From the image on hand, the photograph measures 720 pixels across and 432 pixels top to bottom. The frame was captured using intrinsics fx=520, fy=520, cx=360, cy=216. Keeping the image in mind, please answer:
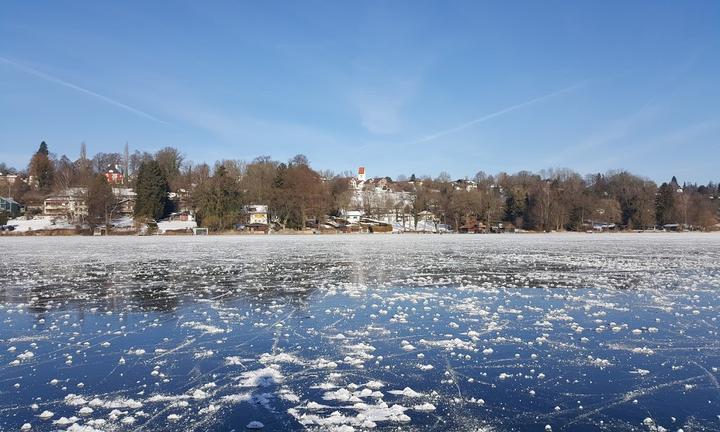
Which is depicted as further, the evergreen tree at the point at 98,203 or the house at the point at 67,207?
the house at the point at 67,207

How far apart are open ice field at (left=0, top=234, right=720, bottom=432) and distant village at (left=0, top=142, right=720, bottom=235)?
210ft


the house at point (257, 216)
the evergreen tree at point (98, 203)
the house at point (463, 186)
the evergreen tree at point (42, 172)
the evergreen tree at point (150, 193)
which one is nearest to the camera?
the evergreen tree at point (98, 203)

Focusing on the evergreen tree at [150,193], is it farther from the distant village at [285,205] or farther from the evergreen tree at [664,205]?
the evergreen tree at [664,205]

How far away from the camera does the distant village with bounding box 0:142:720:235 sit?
79.2 m

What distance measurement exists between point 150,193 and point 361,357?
85775mm

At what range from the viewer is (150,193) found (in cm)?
8638

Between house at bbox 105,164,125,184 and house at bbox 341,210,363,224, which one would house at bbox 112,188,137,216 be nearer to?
house at bbox 341,210,363,224

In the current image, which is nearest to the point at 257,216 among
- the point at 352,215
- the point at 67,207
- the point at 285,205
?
the point at 285,205

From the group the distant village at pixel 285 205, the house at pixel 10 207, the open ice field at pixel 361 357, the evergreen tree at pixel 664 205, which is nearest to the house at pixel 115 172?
the distant village at pixel 285 205

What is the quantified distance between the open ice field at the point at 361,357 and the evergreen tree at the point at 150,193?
72820 mm

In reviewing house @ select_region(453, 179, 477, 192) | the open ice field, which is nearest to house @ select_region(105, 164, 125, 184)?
house @ select_region(453, 179, 477, 192)

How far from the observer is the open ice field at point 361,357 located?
5902 mm

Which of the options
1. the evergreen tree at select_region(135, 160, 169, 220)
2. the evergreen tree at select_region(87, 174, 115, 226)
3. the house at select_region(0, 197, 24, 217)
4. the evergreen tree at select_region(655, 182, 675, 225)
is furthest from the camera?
the evergreen tree at select_region(655, 182, 675, 225)

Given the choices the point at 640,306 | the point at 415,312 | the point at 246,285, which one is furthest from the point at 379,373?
the point at 246,285
